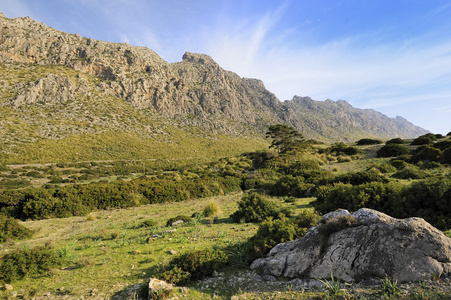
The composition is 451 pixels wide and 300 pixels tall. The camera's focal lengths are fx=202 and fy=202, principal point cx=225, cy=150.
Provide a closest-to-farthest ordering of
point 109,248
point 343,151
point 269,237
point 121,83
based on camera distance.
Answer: point 269,237, point 109,248, point 343,151, point 121,83

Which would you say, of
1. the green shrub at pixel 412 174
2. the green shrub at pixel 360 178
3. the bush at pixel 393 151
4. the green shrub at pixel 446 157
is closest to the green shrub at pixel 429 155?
the green shrub at pixel 446 157

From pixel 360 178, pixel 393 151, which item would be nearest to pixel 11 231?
pixel 360 178

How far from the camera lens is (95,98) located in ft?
282

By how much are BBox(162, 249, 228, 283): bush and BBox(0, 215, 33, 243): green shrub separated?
10.9 meters

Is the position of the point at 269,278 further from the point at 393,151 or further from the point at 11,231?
the point at 393,151

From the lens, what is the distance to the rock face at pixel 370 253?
4301 mm

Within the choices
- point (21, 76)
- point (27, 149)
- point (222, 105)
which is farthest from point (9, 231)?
point (222, 105)

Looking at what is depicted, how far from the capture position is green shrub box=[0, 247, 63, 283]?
6191mm

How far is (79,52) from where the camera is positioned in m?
103

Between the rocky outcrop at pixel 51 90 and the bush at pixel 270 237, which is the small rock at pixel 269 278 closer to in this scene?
the bush at pixel 270 237

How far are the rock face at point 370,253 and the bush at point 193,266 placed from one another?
1.47m

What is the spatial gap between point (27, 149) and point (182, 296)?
199 ft

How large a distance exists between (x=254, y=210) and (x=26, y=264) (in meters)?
9.95

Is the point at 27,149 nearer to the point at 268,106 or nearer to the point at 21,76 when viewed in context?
A: the point at 21,76
